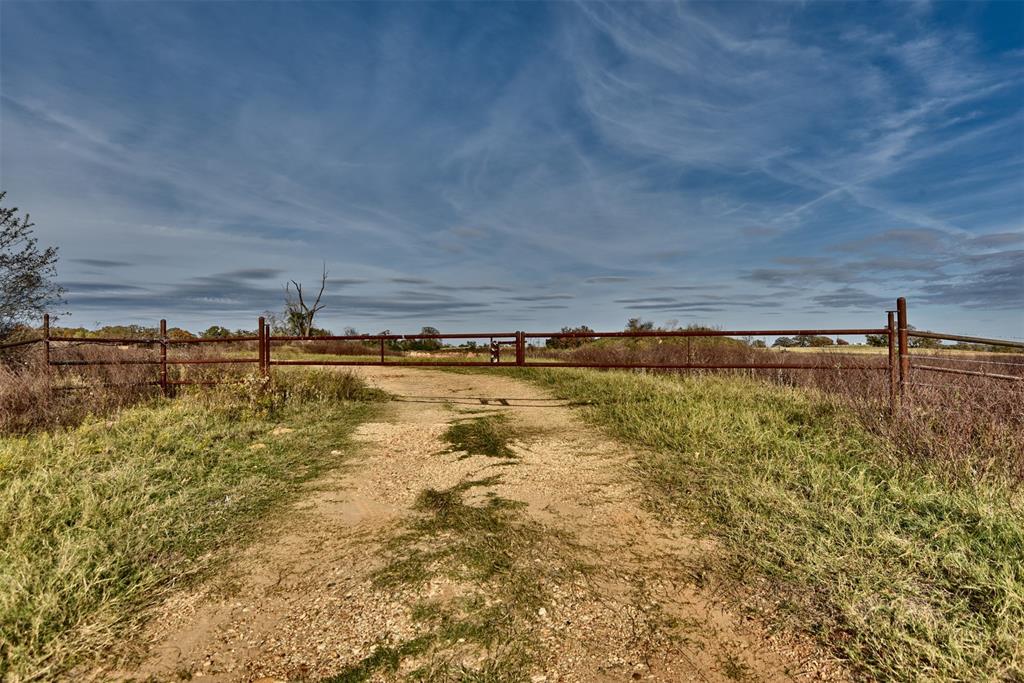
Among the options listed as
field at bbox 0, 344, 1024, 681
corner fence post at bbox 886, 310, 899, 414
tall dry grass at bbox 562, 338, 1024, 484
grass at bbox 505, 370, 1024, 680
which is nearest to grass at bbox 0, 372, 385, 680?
field at bbox 0, 344, 1024, 681

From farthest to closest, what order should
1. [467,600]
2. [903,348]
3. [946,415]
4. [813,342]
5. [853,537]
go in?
[813,342] → [903,348] → [946,415] → [853,537] → [467,600]

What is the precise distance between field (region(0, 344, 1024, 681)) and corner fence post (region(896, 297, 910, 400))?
0.31 meters

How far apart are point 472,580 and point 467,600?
0.68 feet

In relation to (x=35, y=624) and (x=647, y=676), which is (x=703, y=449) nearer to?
(x=647, y=676)

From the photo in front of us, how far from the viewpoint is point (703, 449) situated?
18.2 ft

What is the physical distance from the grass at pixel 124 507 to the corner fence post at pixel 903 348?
25.6 feet

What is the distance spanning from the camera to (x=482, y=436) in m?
6.74

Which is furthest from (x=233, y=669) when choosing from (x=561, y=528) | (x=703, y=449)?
(x=703, y=449)

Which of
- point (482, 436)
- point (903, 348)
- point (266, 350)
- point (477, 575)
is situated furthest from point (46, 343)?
point (903, 348)

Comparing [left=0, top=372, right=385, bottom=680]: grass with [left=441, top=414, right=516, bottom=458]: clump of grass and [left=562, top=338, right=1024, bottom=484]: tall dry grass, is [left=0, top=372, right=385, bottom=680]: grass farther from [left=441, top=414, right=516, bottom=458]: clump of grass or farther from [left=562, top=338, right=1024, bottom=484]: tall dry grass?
[left=562, top=338, right=1024, bottom=484]: tall dry grass

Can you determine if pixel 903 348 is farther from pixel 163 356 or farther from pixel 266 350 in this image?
pixel 163 356

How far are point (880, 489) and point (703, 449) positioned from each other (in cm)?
161

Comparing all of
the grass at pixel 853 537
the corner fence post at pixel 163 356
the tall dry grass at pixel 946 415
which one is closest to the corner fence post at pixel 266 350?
the corner fence post at pixel 163 356

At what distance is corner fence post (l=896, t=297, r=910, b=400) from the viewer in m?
7.24
